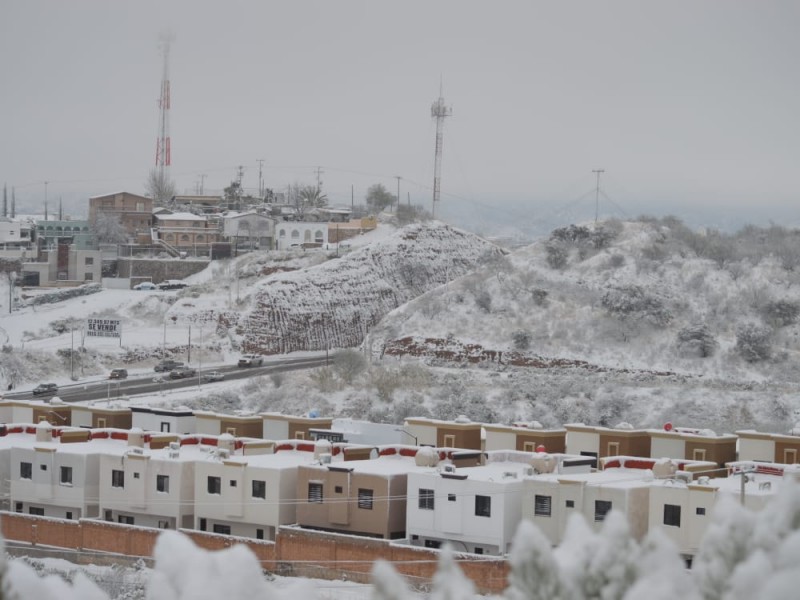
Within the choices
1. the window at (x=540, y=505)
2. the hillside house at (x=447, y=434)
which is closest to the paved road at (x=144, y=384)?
the hillside house at (x=447, y=434)

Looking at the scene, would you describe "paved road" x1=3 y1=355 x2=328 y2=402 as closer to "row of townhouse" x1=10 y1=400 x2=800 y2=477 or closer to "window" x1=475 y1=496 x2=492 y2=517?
"row of townhouse" x1=10 y1=400 x2=800 y2=477

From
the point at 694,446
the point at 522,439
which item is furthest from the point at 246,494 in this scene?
the point at 694,446

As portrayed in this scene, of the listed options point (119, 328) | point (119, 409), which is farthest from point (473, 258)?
point (119, 409)

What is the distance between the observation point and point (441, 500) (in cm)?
2583

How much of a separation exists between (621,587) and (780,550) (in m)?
1.10

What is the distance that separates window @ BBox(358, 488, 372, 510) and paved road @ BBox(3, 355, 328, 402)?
76.4 ft

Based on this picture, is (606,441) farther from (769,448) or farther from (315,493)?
(315,493)

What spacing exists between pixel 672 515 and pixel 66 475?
12598mm

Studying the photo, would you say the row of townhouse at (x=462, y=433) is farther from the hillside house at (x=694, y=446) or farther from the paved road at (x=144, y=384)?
the paved road at (x=144, y=384)

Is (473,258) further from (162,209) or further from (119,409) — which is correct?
(119,409)

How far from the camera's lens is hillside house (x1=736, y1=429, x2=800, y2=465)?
96.9 feet

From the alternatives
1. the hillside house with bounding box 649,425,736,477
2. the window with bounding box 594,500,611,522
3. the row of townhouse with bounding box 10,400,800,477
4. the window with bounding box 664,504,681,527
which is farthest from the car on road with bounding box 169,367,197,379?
the window with bounding box 664,504,681,527

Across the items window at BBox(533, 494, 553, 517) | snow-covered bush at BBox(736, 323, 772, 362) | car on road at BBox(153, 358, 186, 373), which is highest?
snow-covered bush at BBox(736, 323, 772, 362)

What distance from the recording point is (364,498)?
26.7m
